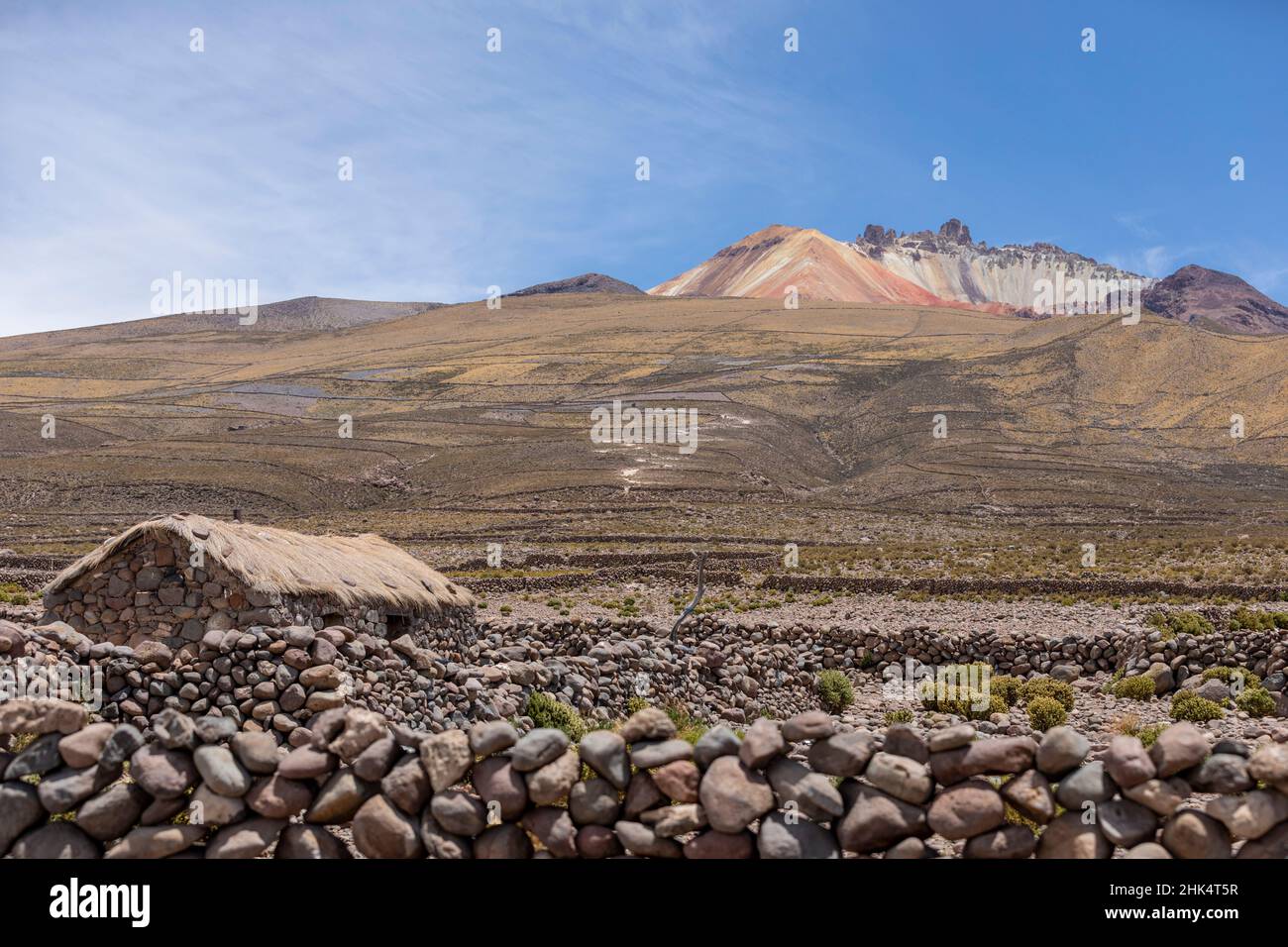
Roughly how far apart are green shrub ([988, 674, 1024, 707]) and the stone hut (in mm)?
11406

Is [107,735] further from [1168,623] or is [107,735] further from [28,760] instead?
[1168,623]

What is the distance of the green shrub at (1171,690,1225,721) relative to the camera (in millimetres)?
16094

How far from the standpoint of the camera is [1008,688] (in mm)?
20062

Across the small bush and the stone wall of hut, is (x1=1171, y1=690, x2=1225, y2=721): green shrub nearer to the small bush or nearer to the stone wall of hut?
the small bush

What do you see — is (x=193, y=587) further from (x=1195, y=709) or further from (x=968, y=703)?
(x=1195, y=709)

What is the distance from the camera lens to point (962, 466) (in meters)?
102

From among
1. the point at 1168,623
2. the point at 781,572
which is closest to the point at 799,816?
the point at 1168,623

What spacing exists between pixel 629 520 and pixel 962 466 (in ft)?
142

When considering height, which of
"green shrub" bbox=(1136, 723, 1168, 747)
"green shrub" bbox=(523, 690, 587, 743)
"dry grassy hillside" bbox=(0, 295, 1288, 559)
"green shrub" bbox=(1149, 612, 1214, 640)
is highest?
"dry grassy hillside" bbox=(0, 295, 1288, 559)

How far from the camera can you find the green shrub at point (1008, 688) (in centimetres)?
1975

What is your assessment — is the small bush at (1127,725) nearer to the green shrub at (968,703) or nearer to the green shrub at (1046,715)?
the green shrub at (1046,715)

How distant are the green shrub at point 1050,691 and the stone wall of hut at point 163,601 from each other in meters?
12.5

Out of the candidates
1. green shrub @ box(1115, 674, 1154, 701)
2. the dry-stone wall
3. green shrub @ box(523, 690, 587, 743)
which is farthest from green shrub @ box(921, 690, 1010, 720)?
green shrub @ box(523, 690, 587, 743)

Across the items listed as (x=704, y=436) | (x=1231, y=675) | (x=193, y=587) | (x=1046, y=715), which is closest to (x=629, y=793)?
(x=193, y=587)
